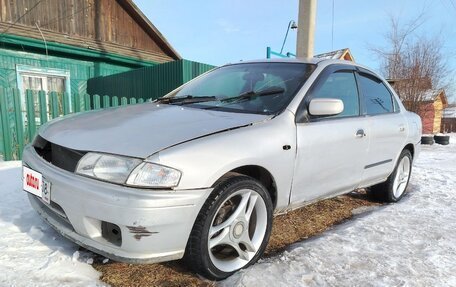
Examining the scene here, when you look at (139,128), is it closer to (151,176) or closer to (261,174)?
(151,176)

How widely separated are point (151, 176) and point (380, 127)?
268 cm

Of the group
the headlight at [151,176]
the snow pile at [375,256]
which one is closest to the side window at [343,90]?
the snow pile at [375,256]

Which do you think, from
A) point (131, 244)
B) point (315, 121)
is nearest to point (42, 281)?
point (131, 244)

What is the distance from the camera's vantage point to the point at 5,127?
236 inches

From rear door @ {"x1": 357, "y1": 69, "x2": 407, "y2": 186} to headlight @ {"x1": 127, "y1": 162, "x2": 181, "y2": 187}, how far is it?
7.56 ft

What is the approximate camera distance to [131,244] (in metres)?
1.92

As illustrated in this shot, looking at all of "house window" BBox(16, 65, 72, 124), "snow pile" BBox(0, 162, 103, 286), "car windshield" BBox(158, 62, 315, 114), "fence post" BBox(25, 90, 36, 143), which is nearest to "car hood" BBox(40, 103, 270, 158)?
"car windshield" BBox(158, 62, 315, 114)

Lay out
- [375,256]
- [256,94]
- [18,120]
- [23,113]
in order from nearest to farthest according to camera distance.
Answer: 1. [375,256]
2. [256,94]
3. [18,120]
4. [23,113]

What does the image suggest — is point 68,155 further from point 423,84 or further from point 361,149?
point 423,84

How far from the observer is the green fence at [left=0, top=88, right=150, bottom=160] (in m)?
5.98

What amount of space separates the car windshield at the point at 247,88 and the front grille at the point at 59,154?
1.04 meters

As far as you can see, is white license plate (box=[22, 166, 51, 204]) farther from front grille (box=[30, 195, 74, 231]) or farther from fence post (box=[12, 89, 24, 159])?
fence post (box=[12, 89, 24, 159])

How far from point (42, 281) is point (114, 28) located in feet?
35.1

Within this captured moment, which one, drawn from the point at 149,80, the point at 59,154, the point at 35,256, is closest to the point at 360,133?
the point at 59,154
